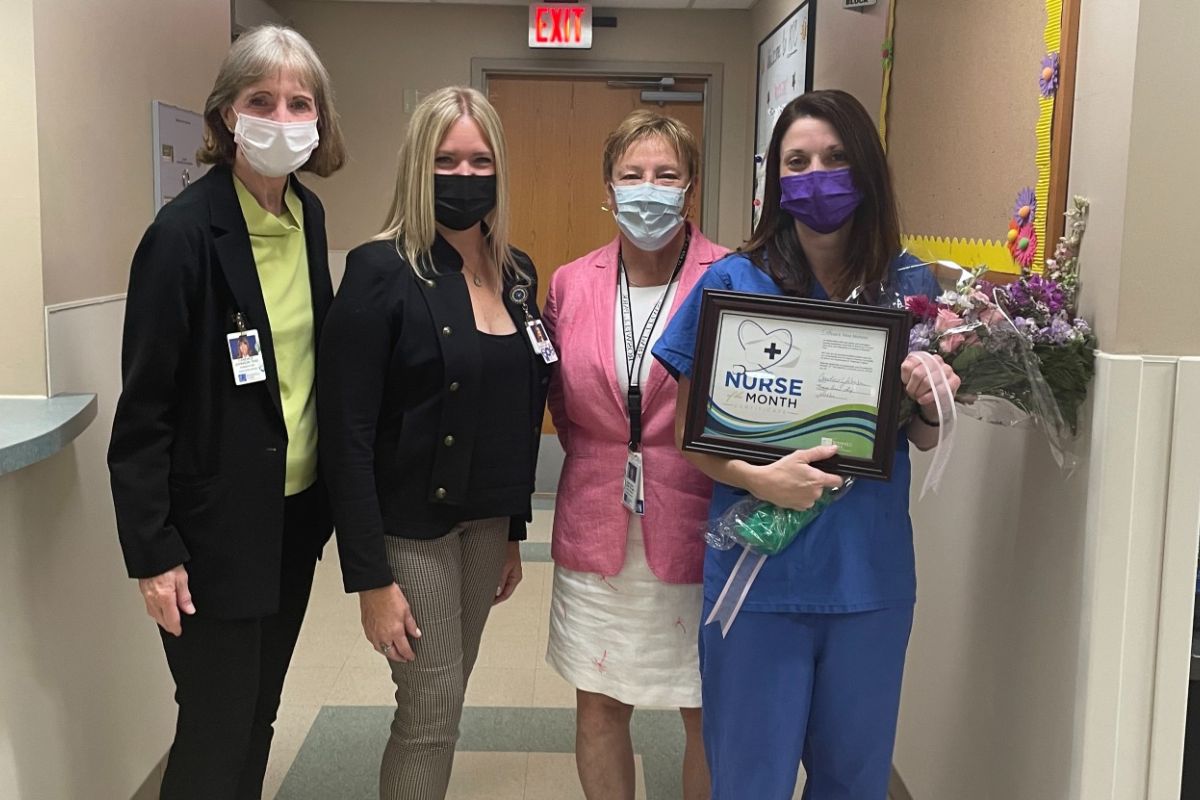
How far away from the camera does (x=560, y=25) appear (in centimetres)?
544

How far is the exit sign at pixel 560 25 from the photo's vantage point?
5.41 m

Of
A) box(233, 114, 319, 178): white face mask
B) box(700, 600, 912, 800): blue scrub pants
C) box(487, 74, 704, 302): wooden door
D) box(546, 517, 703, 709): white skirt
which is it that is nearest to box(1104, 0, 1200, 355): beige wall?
box(700, 600, 912, 800): blue scrub pants

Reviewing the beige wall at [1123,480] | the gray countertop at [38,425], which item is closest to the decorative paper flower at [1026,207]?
the beige wall at [1123,480]

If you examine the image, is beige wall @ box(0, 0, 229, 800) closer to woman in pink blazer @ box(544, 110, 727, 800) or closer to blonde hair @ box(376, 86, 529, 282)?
blonde hair @ box(376, 86, 529, 282)

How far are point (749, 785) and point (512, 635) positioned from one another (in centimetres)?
213

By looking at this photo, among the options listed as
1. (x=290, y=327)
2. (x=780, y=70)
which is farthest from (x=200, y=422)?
(x=780, y=70)

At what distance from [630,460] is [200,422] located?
0.75 m

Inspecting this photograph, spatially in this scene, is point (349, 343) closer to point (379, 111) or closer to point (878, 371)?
point (878, 371)

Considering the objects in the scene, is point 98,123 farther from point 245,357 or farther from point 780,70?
point 780,70

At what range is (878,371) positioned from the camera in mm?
1577

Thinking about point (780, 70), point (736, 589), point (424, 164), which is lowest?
point (736, 589)

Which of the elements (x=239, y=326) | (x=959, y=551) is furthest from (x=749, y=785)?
(x=239, y=326)

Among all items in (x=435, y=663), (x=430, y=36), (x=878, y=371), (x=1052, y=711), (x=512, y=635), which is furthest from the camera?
(x=430, y=36)

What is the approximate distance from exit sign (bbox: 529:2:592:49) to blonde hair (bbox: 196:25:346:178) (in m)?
3.76
